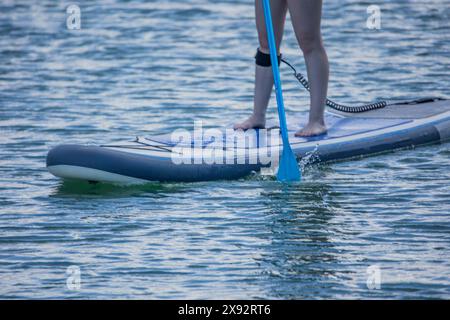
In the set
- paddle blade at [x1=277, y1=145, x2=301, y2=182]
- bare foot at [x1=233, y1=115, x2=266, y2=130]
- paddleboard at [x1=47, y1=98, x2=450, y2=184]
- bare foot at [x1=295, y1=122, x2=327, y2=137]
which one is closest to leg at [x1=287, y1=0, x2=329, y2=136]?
bare foot at [x1=295, y1=122, x2=327, y2=137]

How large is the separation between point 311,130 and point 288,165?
0.53 metres

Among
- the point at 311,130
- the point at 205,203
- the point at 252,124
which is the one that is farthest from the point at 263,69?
the point at 205,203

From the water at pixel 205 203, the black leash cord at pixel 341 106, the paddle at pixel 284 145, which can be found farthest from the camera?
the black leash cord at pixel 341 106

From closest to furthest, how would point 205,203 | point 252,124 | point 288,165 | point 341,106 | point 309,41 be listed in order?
point 205,203, point 288,165, point 309,41, point 252,124, point 341,106

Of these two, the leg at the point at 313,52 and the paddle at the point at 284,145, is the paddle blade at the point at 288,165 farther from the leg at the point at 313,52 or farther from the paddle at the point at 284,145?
the leg at the point at 313,52

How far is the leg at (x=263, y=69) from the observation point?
269 inches

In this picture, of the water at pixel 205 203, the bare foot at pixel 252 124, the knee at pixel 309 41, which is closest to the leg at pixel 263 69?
the bare foot at pixel 252 124

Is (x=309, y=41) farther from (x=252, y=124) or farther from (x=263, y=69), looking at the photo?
(x=252, y=124)

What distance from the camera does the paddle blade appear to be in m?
6.54

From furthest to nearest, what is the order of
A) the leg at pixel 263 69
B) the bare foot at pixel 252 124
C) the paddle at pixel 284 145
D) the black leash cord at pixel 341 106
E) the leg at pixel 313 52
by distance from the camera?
the black leash cord at pixel 341 106
the bare foot at pixel 252 124
the leg at pixel 263 69
the leg at pixel 313 52
the paddle at pixel 284 145

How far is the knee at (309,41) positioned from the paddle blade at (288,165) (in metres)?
0.62

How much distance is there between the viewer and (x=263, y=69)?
705cm

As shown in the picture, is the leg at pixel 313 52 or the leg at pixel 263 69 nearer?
the leg at pixel 313 52

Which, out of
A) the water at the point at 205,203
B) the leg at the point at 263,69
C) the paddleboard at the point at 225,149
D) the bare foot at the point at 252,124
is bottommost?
the water at the point at 205,203
